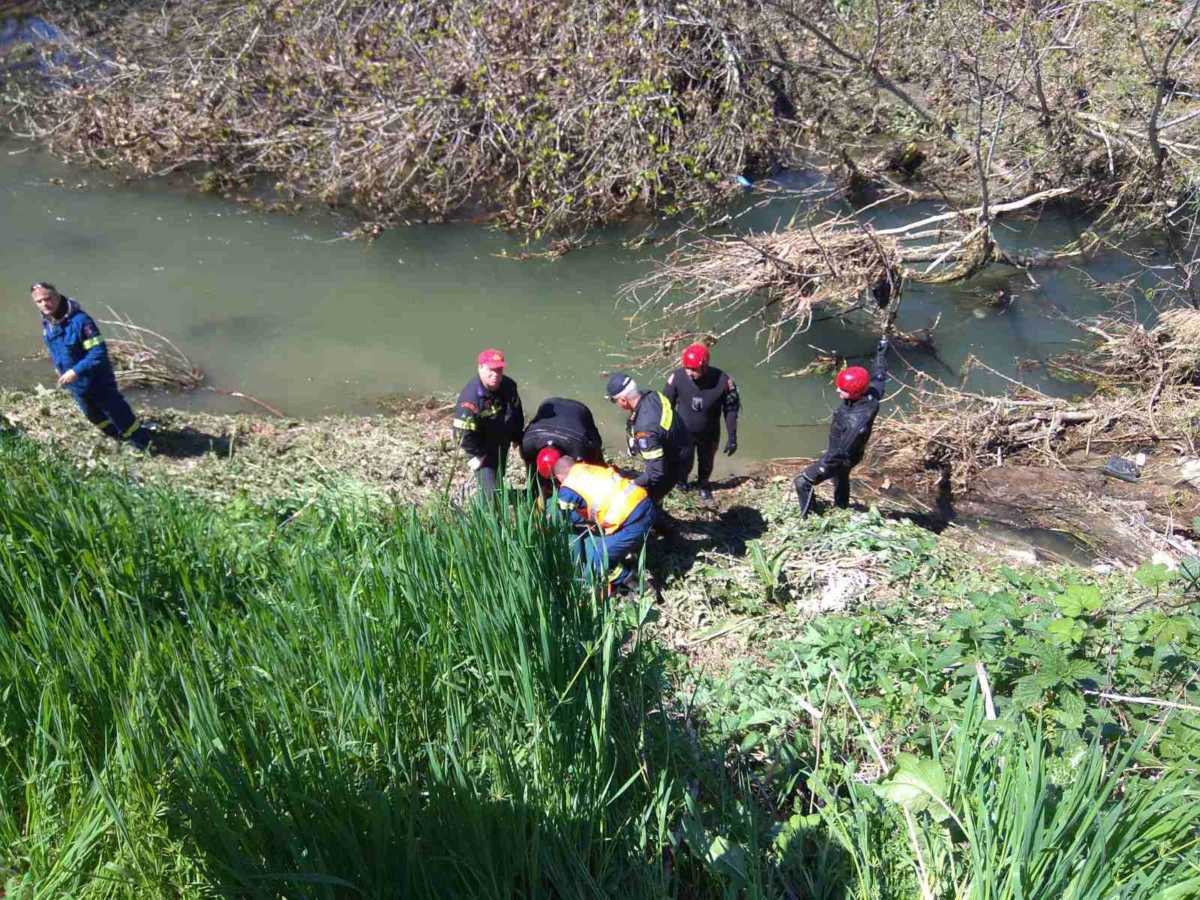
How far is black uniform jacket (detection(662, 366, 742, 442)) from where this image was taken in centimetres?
701

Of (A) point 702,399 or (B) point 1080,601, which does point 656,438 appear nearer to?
(A) point 702,399

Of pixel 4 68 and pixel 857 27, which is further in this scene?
pixel 4 68

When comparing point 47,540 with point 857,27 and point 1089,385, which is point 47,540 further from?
point 857,27

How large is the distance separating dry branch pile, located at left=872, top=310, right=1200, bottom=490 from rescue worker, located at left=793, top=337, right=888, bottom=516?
1803 mm

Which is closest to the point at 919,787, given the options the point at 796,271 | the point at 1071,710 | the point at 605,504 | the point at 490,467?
the point at 1071,710

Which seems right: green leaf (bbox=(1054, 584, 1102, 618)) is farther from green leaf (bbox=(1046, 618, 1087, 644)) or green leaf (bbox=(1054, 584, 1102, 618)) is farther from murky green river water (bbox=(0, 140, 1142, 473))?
murky green river water (bbox=(0, 140, 1142, 473))

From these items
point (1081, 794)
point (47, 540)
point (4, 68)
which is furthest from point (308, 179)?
point (1081, 794)

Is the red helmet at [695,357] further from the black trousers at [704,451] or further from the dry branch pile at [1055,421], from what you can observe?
the dry branch pile at [1055,421]

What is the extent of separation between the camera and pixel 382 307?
1093 cm

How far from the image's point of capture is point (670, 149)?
1166 centimetres

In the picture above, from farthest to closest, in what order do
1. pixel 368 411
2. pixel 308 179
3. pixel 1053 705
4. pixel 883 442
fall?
1. pixel 308 179
2. pixel 368 411
3. pixel 883 442
4. pixel 1053 705

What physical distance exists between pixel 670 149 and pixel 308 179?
513cm

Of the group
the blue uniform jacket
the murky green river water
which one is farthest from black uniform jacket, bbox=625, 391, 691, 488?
the blue uniform jacket

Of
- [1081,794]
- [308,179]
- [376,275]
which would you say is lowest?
[1081,794]
